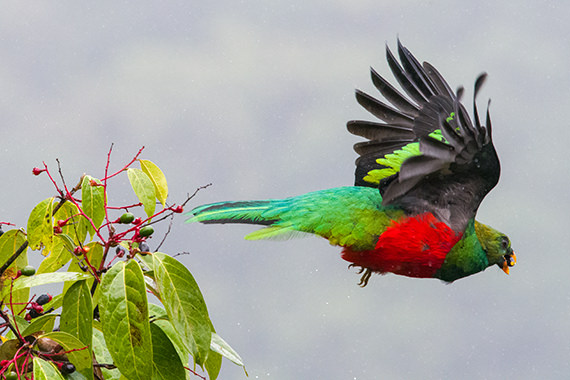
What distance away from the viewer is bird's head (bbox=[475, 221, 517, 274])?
3.50 m

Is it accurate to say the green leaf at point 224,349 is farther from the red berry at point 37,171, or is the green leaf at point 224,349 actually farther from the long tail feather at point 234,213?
the red berry at point 37,171

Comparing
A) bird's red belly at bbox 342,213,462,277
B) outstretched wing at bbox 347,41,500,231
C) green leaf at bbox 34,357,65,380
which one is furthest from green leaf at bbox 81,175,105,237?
bird's red belly at bbox 342,213,462,277

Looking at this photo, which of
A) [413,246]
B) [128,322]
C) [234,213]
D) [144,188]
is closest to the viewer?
[128,322]

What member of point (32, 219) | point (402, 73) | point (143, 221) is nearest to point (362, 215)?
point (402, 73)

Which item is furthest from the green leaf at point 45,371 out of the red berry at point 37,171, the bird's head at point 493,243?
the bird's head at point 493,243

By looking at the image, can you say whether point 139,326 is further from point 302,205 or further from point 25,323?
point 302,205

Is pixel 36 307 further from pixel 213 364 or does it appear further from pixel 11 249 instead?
pixel 213 364

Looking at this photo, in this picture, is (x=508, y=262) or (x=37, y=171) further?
(x=508, y=262)

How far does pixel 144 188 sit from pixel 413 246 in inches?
52.8

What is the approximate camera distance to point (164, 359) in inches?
82.7

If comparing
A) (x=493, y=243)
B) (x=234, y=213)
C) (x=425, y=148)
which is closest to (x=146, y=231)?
(x=234, y=213)

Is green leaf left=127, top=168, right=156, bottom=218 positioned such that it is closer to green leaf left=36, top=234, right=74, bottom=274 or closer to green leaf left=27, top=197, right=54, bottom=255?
green leaf left=27, top=197, right=54, bottom=255

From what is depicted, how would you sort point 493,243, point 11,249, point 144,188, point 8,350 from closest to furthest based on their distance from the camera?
point 8,350
point 144,188
point 11,249
point 493,243

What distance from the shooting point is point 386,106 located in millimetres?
3682
